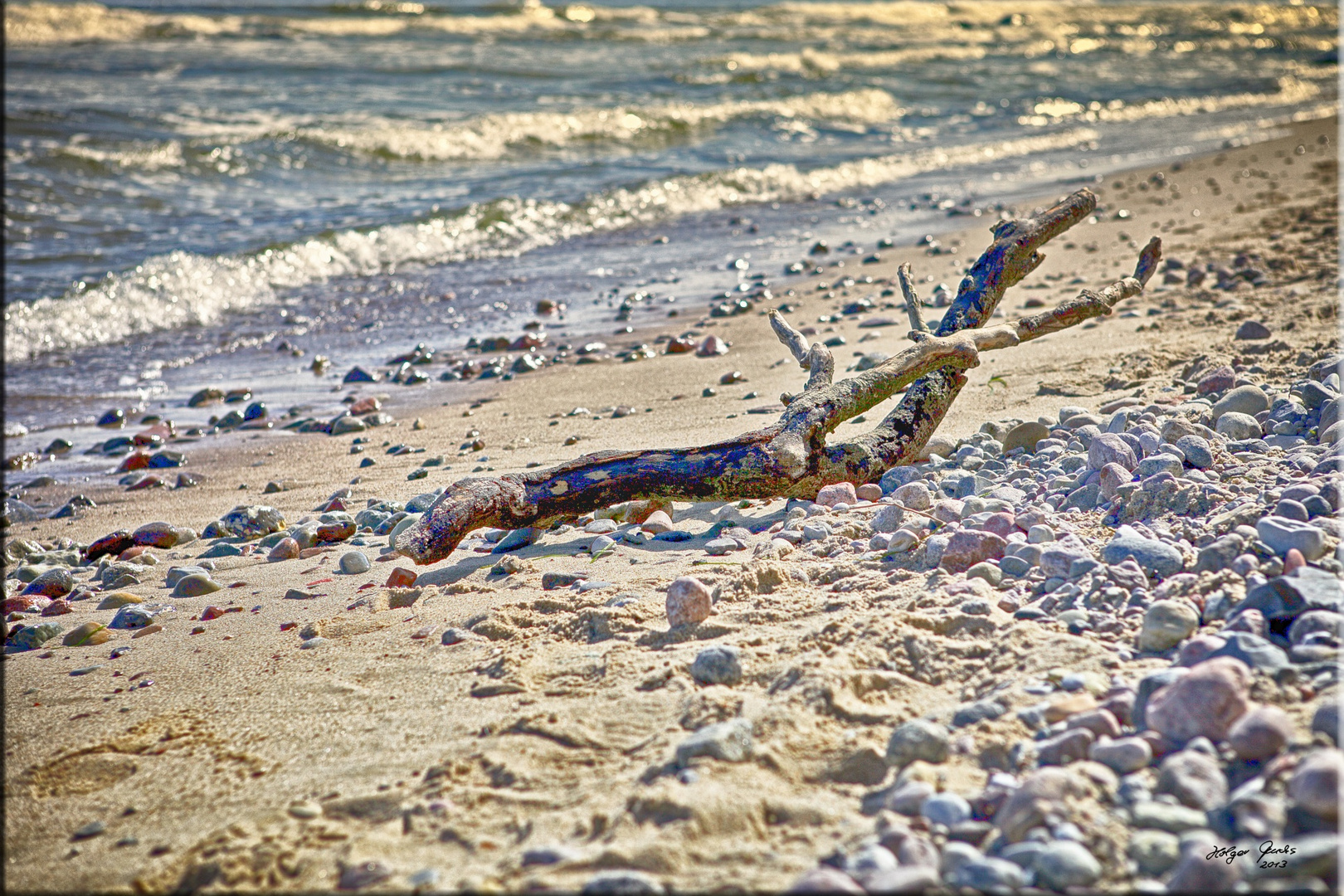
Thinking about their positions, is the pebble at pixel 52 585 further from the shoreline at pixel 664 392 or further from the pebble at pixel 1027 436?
the pebble at pixel 1027 436

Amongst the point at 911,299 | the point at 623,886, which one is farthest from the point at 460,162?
the point at 623,886

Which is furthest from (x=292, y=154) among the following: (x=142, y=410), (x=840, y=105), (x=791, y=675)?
(x=791, y=675)

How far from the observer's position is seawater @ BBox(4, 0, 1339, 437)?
7.67m

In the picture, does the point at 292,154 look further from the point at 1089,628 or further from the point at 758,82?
the point at 1089,628

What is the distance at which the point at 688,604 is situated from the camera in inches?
99.0

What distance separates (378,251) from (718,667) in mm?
8236

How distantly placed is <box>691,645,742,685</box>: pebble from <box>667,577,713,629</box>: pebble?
0.27 m

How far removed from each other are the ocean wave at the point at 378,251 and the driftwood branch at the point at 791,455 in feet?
19.4

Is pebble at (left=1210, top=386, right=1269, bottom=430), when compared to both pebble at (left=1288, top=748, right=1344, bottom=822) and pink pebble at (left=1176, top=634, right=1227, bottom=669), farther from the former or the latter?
pebble at (left=1288, top=748, right=1344, bottom=822)

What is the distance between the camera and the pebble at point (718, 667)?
87.0 inches

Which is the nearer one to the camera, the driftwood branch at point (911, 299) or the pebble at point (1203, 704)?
the pebble at point (1203, 704)

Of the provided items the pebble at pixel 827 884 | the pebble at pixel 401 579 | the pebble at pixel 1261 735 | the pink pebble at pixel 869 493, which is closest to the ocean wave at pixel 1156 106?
the pink pebble at pixel 869 493

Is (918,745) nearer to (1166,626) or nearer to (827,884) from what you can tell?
(827,884)
